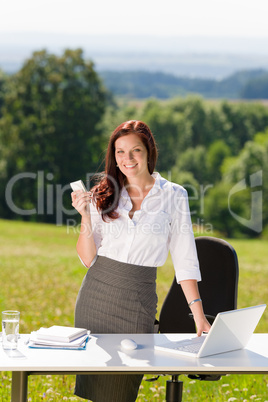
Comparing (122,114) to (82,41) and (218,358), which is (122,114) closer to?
(82,41)

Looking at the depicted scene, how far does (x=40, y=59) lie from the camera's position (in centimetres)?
2328

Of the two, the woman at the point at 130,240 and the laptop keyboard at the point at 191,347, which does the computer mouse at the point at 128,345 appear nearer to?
the laptop keyboard at the point at 191,347

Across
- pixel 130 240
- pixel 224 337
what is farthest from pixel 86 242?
pixel 224 337

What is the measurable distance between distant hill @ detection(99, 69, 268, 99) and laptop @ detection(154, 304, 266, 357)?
72.8 ft

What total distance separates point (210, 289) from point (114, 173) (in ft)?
3.12

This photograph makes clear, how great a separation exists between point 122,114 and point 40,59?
3519 millimetres

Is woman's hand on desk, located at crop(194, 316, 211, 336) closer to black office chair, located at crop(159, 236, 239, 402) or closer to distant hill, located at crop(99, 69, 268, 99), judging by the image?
black office chair, located at crop(159, 236, 239, 402)

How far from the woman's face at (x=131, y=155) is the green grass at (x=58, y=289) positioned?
1512 mm

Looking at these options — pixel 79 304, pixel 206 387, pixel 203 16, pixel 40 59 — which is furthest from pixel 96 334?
pixel 203 16

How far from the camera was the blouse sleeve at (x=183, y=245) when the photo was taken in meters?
2.92

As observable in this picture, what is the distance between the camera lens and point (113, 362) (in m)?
2.41

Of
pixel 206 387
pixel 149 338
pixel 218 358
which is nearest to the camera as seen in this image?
pixel 218 358

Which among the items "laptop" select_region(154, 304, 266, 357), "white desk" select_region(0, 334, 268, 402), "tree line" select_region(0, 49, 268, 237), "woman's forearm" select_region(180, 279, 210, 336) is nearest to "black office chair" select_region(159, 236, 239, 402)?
"woman's forearm" select_region(180, 279, 210, 336)

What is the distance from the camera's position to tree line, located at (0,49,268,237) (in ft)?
70.1
